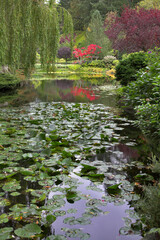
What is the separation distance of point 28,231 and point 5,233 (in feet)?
0.67

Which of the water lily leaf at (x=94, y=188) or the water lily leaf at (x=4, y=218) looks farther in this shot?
the water lily leaf at (x=94, y=188)

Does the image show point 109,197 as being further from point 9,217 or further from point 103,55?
point 103,55

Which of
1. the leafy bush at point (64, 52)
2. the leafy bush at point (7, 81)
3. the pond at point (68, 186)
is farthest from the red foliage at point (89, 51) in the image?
the pond at point (68, 186)

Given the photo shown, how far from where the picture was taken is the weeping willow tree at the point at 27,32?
4.94 meters

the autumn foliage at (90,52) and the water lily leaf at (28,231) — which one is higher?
the autumn foliage at (90,52)

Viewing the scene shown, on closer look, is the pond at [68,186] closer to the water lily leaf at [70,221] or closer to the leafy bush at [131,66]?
the water lily leaf at [70,221]

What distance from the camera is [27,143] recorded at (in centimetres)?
459

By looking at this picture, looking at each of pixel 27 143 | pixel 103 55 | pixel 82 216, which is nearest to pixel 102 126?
pixel 27 143

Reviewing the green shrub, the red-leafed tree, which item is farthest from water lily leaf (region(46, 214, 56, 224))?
the red-leafed tree

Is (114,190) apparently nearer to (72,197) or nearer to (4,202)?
(72,197)

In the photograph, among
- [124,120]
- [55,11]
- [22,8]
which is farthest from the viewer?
[124,120]

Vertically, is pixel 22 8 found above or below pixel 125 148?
above

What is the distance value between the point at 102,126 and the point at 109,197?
3225 millimetres

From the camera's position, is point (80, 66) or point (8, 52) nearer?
point (8, 52)
